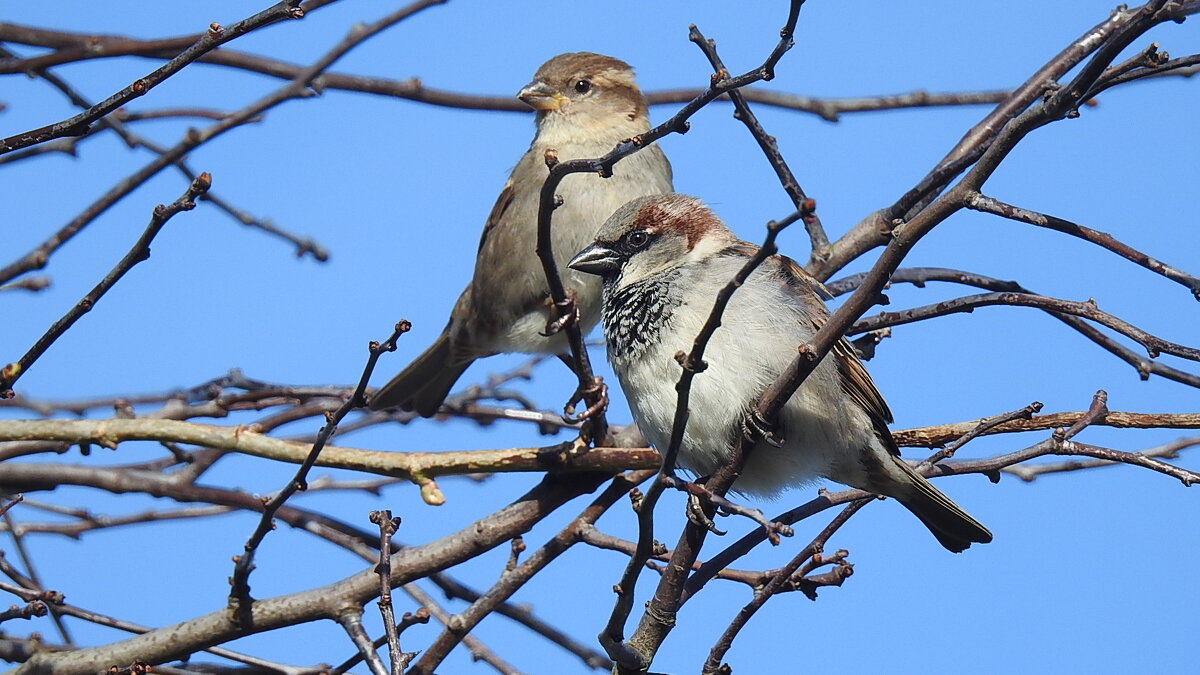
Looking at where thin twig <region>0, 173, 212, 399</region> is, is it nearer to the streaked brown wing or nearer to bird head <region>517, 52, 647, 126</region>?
the streaked brown wing

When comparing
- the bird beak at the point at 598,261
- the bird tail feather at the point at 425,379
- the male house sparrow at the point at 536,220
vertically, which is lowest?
the bird beak at the point at 598,261

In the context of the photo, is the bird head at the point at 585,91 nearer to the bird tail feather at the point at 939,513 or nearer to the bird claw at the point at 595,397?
the bird claw at the point at 595,397

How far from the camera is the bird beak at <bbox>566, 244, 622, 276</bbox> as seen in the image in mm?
3305

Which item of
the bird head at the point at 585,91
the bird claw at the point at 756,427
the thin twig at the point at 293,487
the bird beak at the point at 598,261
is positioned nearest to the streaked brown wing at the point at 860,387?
the bird beak at the point at 598,261

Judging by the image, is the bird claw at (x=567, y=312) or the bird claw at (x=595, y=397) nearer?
the bird claw at (x=567, y=312)

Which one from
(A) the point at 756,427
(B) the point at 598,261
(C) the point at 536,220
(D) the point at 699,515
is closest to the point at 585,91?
(C) the point at 536,220

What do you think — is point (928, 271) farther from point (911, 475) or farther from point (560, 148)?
point (560, 148)

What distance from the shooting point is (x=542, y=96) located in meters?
4.82

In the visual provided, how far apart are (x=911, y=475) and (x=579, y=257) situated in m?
1.04

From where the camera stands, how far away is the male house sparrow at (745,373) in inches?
111

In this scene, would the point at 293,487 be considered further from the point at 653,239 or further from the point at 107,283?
the point at 653,239

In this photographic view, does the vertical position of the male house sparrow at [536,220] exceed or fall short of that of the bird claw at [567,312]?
it exceeds it

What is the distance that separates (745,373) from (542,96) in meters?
2.35

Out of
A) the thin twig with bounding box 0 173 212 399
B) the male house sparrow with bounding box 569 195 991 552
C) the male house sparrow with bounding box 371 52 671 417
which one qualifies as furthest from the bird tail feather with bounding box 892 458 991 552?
the thin twig with bounding box 0 173 212 399
